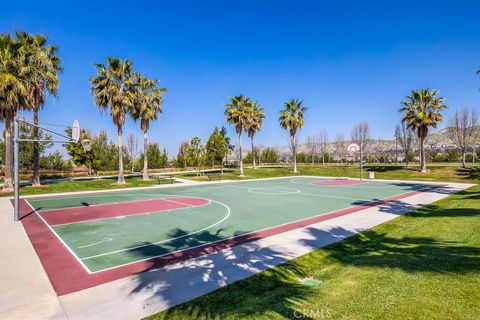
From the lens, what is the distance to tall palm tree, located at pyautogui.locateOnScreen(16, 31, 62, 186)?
81.0ft

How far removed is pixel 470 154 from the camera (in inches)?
2790

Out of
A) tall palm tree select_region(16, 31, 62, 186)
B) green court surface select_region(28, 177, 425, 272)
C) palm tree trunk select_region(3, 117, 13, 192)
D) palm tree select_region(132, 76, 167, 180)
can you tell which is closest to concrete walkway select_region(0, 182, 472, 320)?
green court surface select_region(28, 177, 425, 272)

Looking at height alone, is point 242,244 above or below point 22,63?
below

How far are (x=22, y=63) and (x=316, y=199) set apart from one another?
88.1 ft

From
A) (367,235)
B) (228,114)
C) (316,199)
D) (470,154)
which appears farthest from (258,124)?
(470,154)

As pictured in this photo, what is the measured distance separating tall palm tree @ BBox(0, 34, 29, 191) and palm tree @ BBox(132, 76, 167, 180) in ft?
34.6

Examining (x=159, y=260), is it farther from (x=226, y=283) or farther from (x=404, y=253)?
(x=404, y=253)

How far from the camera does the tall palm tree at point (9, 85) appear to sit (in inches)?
892

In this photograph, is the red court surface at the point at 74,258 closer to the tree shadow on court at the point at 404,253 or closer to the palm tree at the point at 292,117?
the tree shadow on court at the point at 404,253

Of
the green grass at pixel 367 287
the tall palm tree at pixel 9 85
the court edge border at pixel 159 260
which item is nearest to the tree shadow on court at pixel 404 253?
the green grass at pixel 367 287

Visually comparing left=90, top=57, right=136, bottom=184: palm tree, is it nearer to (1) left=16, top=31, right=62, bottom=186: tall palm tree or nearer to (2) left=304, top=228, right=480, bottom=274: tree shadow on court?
(1) left=16, top=31, right=62, bottom=186: tall palm tree

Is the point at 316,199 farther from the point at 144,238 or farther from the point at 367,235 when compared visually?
the point at 144,238

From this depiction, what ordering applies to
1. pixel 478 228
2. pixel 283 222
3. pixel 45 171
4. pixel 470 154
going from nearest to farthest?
pixel 478 228
pixel 283 222
pixel 45 171
pixel 470 154

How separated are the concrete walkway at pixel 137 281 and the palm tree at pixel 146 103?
23567mm
